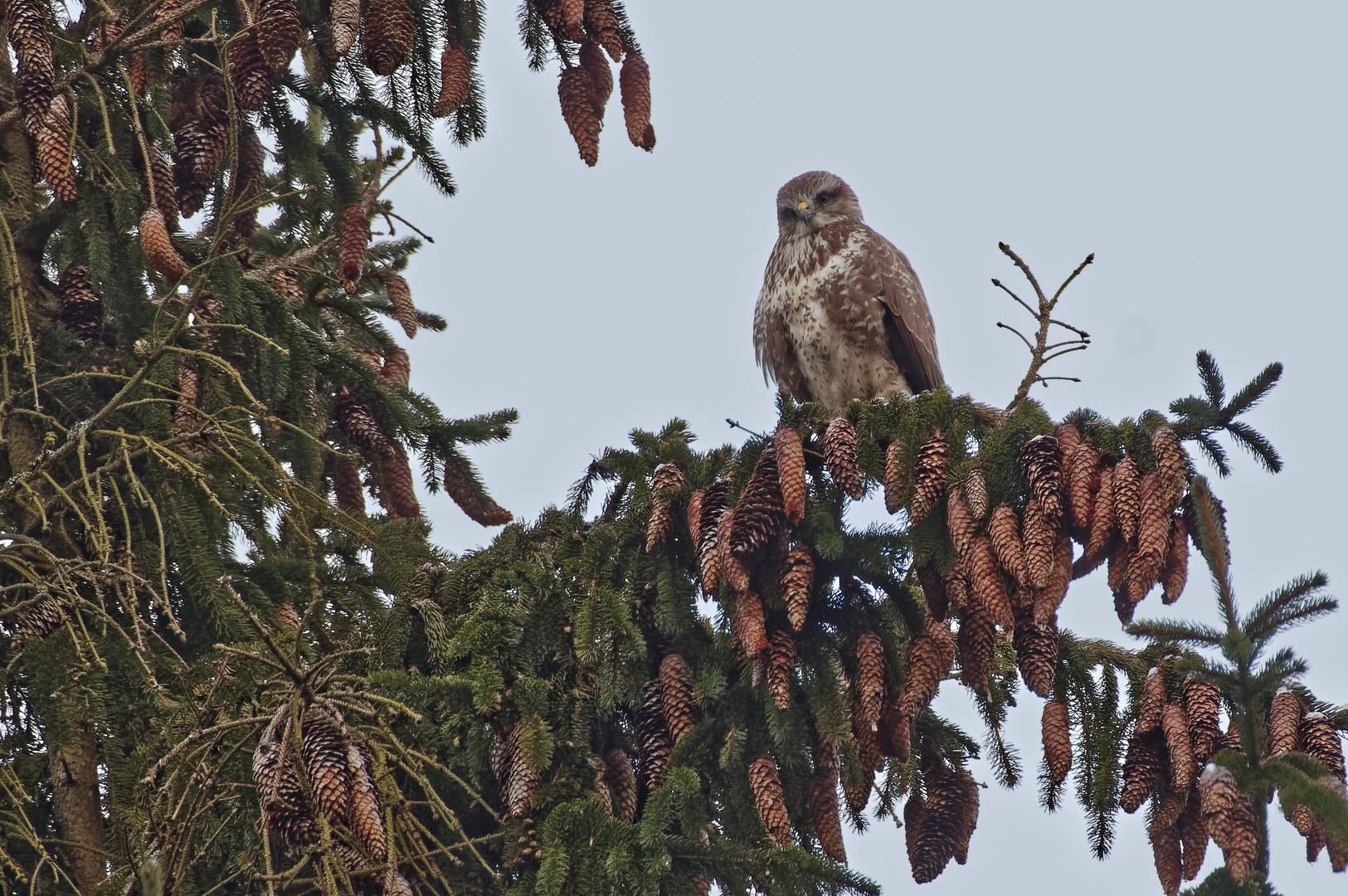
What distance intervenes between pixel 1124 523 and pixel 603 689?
1153mm

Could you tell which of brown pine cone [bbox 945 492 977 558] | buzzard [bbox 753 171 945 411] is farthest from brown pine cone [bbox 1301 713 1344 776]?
buzzard [bbox 753 171 945 411]

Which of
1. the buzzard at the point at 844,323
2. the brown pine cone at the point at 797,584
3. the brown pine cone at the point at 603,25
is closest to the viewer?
the brown pine cone at the point at 797,584

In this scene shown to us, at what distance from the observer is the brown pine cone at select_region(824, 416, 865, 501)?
304cm

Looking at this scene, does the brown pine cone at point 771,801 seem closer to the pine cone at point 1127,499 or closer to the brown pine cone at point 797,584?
the brown pine cone at point 797,584

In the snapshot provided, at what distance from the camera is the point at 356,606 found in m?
3.58

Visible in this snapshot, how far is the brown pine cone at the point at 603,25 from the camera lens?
3.72 m

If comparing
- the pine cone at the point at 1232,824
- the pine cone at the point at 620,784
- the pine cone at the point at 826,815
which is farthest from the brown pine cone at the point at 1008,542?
the pine cone at the point at 620,784

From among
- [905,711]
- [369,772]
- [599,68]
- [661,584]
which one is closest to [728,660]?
[661,584]

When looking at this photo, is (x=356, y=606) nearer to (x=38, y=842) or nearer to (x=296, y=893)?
(x=296, y=893)

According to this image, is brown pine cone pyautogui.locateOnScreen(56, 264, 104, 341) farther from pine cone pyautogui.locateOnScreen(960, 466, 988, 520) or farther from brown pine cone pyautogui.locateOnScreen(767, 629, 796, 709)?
pine cone pyautogui.locateOnScreen(960, 466, 988, 520)

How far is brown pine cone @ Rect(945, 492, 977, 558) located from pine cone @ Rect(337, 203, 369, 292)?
6.45ft

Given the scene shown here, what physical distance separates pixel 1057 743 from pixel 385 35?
8.05 feet

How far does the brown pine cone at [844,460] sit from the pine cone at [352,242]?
1.60m

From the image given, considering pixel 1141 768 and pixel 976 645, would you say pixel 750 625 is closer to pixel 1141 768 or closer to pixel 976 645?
pixel 976 645
